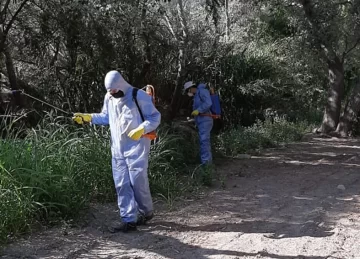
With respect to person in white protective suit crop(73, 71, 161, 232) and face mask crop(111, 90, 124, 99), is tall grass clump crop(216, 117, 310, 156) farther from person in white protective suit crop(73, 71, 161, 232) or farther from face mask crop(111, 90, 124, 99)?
face mask crop(111, 90, 124, 99)

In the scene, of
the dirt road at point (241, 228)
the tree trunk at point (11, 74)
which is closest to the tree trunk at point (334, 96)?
the dirt road at point (241, 228)

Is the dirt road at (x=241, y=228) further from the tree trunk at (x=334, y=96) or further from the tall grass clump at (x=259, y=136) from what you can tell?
the tree trunk at (x=334, y=96)

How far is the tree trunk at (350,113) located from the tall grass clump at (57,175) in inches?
352

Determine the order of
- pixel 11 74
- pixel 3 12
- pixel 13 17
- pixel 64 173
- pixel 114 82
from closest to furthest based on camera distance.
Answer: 1. pixel 114 82
2. pixel 64 173
3. pixel 3 12
4. pixel 13 17
5. pixel 11 74

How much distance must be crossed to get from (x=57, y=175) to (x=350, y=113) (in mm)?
11547

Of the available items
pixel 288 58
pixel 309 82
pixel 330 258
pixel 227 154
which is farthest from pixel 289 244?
pixel 309 82

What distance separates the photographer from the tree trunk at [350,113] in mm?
15516

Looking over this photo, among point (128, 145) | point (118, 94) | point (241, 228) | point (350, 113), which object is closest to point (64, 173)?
point (128, 145)

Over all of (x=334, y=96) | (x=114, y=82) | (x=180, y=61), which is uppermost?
(x=180, y=61)

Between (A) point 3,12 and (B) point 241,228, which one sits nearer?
(B) point 241,228

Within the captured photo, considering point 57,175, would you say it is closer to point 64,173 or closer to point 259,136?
point 64,173

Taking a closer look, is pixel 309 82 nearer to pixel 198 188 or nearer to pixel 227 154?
pixel 227 154

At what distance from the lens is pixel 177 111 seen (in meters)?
12.4

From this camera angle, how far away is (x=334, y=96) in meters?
16.0
